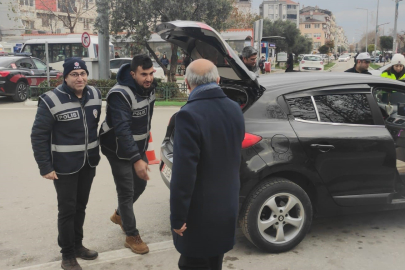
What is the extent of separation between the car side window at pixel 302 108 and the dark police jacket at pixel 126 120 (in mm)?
1302

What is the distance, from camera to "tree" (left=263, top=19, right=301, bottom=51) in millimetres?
58897

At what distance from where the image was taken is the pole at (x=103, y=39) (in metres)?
15.5

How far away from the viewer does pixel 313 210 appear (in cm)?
405

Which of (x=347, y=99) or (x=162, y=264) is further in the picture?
(x=347, y=99)

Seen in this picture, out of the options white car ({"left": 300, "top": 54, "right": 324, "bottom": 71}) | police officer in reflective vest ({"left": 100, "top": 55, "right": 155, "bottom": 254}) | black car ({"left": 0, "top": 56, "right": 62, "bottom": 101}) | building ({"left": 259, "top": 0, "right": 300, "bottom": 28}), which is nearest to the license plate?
police officer in reflective vest ({"left": 100, "top": 55, "right": 155, "bottom": 254})

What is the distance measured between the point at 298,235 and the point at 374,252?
2.37 feet

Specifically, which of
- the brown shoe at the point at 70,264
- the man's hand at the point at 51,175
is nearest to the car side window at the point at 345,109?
the man's hand at the point at 51,175

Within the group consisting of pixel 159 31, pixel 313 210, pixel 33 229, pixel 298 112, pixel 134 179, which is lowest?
pixel 33 229

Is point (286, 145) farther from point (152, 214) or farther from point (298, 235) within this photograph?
point (152, 214)

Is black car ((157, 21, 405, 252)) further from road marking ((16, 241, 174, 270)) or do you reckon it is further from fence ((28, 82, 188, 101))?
fence ((28, 82, 188, 101))

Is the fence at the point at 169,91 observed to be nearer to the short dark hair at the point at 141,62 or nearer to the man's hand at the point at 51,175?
the short dark hair at the point at 141,62

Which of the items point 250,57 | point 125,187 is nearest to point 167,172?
point 125,187

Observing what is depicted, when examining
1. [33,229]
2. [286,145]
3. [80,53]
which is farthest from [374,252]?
[80,53]

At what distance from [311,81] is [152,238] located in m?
2.18
